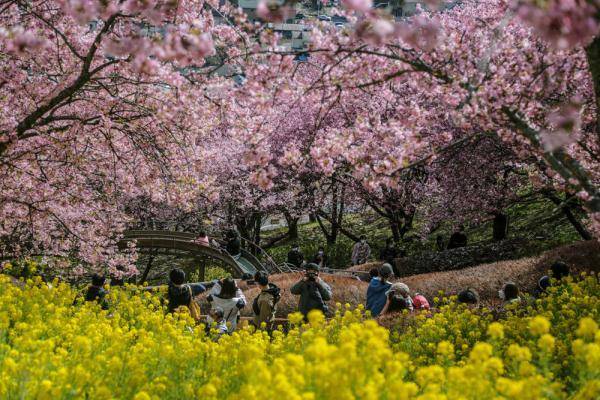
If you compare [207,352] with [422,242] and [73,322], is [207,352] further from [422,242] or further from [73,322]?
[422,242]

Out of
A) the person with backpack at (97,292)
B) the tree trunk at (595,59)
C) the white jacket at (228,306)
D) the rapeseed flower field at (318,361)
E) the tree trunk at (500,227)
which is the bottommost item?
the rapeseed flower field at (318,361)

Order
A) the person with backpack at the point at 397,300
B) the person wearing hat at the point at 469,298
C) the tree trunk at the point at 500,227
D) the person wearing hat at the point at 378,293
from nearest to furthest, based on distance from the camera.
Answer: the person with backpack at the point at 397,300
the person wearing hat at the point at 469,298
the person wearing hat at the point at 378,293
the tree trunk at the point at 500,227

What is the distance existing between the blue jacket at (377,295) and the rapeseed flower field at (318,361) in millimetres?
1309

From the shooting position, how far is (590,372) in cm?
450

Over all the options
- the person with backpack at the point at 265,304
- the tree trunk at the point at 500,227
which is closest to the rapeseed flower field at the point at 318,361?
A: the person with backpack at the point at 265,304

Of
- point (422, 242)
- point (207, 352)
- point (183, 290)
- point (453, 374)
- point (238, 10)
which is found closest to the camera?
point (453, 374)

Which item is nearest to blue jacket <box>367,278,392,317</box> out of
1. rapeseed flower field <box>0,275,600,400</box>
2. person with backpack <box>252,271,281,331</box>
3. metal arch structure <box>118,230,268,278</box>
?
rapeseed flower field <box>0,275,600,400</box>

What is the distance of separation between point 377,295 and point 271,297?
6.92 feet

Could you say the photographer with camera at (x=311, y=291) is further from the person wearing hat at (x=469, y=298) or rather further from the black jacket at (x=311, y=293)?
the person wearing hat at (x=469, y=298)

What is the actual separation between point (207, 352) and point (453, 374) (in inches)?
122

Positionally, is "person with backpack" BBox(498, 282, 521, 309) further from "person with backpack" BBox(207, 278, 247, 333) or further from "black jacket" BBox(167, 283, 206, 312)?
"black jacket" BBox(167, 283, 206, 312)

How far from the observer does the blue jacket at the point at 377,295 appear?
11.3 meters

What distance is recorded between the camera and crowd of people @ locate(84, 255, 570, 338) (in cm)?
1030

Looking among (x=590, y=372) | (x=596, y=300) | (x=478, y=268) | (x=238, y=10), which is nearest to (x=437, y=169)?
(x=478, y=268)
